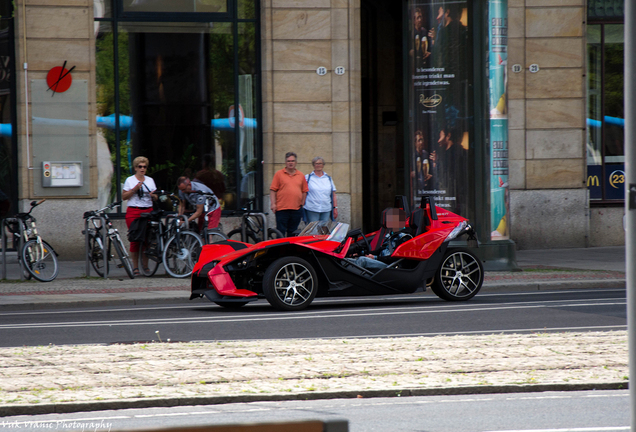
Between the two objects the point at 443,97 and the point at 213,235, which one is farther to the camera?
the point at 443,97

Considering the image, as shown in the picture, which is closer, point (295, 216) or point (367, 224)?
point (295, 216)

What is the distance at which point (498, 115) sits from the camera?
15.2 metres

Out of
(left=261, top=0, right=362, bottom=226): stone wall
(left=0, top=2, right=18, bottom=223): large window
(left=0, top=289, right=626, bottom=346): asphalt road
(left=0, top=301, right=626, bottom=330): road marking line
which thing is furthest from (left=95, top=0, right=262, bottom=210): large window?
(left=0, top=301, right=626, bottom=330): road marking line

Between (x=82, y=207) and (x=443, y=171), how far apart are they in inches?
275

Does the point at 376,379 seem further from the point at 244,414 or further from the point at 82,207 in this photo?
the point at 82,207

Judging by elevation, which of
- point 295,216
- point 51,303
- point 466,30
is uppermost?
point 466,30

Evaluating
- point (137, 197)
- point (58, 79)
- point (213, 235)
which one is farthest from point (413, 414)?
point (58, 79)

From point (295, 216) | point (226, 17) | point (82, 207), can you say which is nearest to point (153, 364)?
point (295, 216)

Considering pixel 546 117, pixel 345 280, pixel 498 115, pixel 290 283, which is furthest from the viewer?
pixel 546 117

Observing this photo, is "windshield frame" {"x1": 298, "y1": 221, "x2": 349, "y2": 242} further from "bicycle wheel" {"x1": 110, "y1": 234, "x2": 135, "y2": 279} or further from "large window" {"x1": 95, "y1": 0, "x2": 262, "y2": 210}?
"large window" {"x1": 95, "y1": 0, "x2": 262, "y2": 210}

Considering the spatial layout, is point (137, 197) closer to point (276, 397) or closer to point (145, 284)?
point (145, 284)

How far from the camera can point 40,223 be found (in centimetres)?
1709

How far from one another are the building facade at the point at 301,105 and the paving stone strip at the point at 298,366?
794 centimetres

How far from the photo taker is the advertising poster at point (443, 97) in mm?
14992
